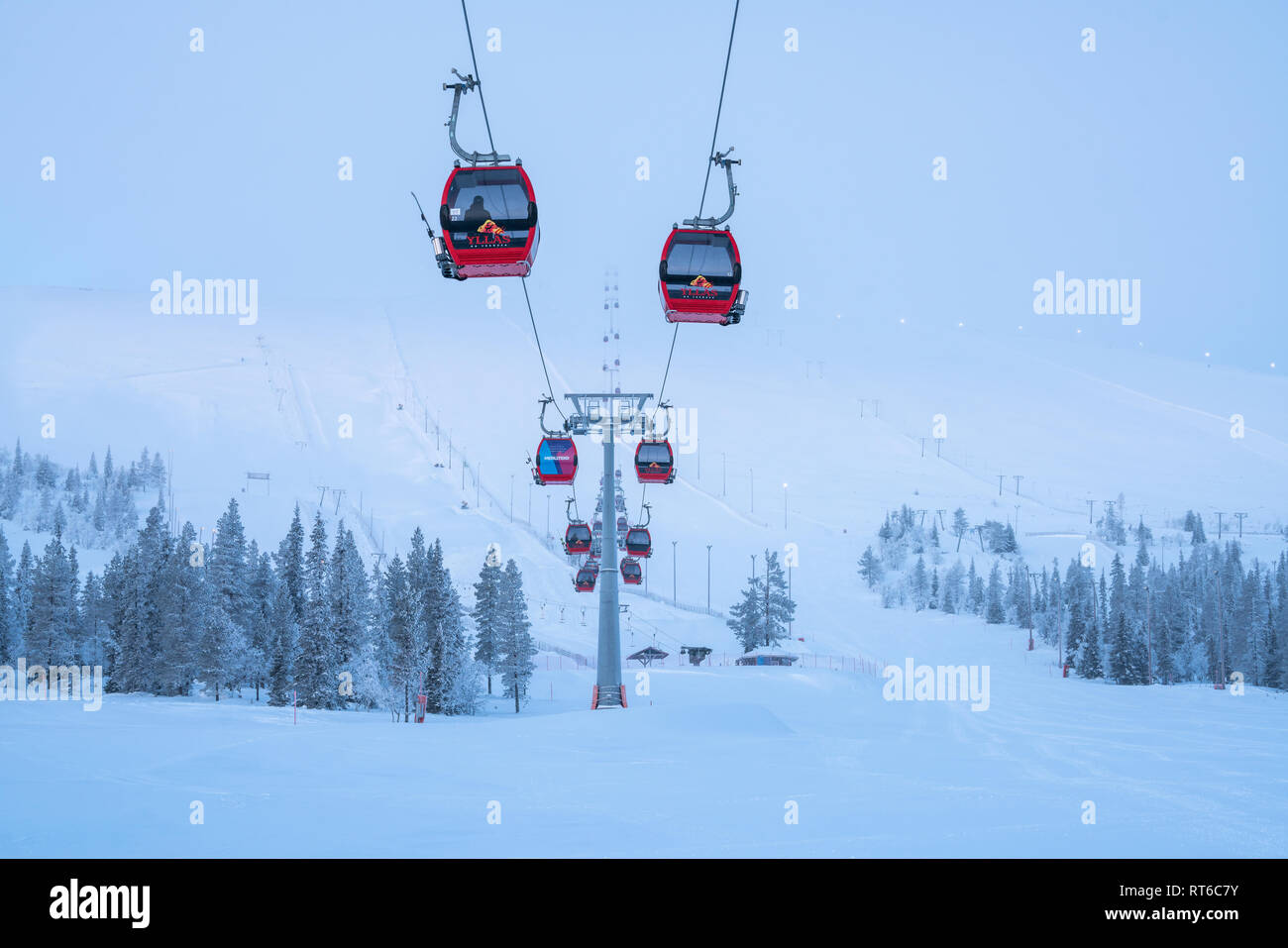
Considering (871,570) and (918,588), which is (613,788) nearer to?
(918,588)

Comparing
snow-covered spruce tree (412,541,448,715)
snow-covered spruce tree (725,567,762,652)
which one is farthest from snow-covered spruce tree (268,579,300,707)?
snow-covered spruce tree (725,567,762,652)

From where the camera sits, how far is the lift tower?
2486 cm

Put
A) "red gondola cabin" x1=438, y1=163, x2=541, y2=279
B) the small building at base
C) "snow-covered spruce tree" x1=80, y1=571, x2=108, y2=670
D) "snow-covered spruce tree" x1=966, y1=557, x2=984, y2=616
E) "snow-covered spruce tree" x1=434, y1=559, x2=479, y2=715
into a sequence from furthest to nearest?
"snow-covered spruce tree" x1=966, y1=557, x2=984, y2=616, the small building at base, "snow-covered spruce tree" x1=80, y1=571, x2=108, y2=670, "snow-covered spruce tree" x1=434, y1=559, x2=479, y2=715, "red gondola cabin" x1=438, y1=163, x2=541, y2=279

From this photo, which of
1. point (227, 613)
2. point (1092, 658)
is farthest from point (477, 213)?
point (1092, 658)

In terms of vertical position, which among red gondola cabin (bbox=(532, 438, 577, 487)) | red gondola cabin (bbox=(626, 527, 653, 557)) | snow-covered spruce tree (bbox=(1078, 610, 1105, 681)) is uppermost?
red gondola cabin (bbox=(532, 438, 577, 487))

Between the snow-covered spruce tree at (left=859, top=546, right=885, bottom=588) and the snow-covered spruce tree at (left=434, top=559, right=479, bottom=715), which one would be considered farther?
the snow-covered spruce tree at (left=859, top=546, right=885, bottom=588)

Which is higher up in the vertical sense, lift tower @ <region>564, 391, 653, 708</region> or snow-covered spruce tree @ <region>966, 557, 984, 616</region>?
lift tower @ <region>564, 391, 653, 708</region>

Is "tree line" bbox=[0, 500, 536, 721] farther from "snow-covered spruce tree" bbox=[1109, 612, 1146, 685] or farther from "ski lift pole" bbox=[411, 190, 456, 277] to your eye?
"snow-covered spruce tree" bbox=[1109, 612, 1146, 685]

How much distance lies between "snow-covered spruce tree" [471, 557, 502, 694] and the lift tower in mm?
24084

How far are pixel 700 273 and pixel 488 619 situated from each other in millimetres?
41963

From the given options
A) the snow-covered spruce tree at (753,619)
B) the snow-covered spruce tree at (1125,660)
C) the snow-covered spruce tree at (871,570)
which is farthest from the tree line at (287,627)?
the snow-covered spruce tree at (871,570)

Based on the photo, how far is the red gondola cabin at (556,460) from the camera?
24.9 meters

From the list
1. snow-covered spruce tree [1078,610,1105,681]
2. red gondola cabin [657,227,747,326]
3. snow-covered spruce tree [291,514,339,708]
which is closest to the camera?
red gondola cabin [657,227,747,326]
